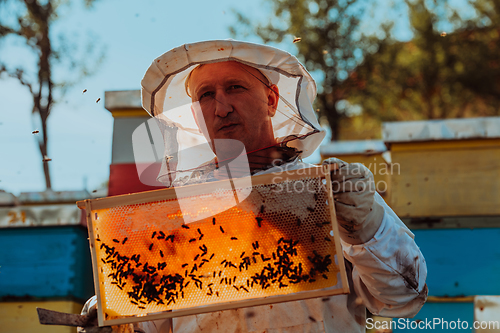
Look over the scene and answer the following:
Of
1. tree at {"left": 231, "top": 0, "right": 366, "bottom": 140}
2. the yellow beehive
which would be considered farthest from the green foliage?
the yellow beehive

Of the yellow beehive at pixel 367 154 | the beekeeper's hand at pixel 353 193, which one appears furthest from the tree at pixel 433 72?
the beekeeper's hand at pixel 353 193

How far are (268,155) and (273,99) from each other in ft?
1.45

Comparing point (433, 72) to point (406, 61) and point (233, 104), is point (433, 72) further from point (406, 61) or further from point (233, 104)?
point (233, 104)

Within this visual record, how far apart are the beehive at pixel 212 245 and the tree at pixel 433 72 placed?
845 inches

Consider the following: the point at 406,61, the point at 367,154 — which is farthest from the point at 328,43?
the point at 367,154

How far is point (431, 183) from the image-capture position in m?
3.71

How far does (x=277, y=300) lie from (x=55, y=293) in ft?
9.10

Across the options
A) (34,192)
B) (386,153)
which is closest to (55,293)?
(34,192)

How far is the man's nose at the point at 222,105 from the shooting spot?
7.06ft

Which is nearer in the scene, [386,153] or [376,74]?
[386,153]

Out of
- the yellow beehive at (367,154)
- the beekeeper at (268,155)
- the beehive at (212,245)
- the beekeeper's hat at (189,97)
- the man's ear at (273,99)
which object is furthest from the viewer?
the yellow beehive at (367,154)

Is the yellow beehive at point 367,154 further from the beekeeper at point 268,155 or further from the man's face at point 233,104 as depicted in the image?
the man's face at point 233,104

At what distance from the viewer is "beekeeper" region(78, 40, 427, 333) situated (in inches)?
68.3

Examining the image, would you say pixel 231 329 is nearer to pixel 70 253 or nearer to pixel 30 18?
pixel 70 253
